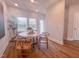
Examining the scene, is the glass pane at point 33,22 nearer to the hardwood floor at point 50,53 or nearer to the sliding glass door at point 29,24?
the sliding glass door at point 29,24

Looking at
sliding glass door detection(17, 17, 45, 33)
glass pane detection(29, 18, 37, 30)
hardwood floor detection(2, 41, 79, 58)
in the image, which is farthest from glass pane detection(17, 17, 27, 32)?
hardwood floor detection(2, 41, 79, 58)

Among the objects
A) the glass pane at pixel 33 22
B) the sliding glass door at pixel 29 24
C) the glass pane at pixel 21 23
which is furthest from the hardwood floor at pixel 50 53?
the glass pane at pixel 33 22

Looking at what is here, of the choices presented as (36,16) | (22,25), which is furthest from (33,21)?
(22,25)

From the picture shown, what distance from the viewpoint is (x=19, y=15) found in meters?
7.77

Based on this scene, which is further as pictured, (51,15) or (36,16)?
(36,16)

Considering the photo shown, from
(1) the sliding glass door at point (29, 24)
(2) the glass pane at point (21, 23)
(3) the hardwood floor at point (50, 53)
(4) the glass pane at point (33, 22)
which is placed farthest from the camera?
(4) the glass pane at point (33, 22)

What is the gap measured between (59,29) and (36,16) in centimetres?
350

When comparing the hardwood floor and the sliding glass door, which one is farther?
the sliding glass door

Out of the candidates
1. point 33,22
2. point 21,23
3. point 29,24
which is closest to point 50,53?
point 21,23

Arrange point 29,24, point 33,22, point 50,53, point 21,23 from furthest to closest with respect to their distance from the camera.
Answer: point 33,22 → point 29,24 → point 21,23 → point 50,53

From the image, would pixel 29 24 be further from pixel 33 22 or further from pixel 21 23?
pixel 21 23

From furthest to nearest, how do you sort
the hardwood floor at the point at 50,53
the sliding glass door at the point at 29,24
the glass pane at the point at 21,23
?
the sliding glass door at the point at 29,24, the glass pane at the point at 21,23, the hardwood floor at the point at 50,53

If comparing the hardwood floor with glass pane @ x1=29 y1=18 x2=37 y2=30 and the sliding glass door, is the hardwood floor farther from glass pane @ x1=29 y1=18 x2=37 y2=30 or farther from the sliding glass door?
glass pane @ x1=29 y1=18 x2=37 y2=30

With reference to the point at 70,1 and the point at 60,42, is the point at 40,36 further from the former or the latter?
the point at 70,1
